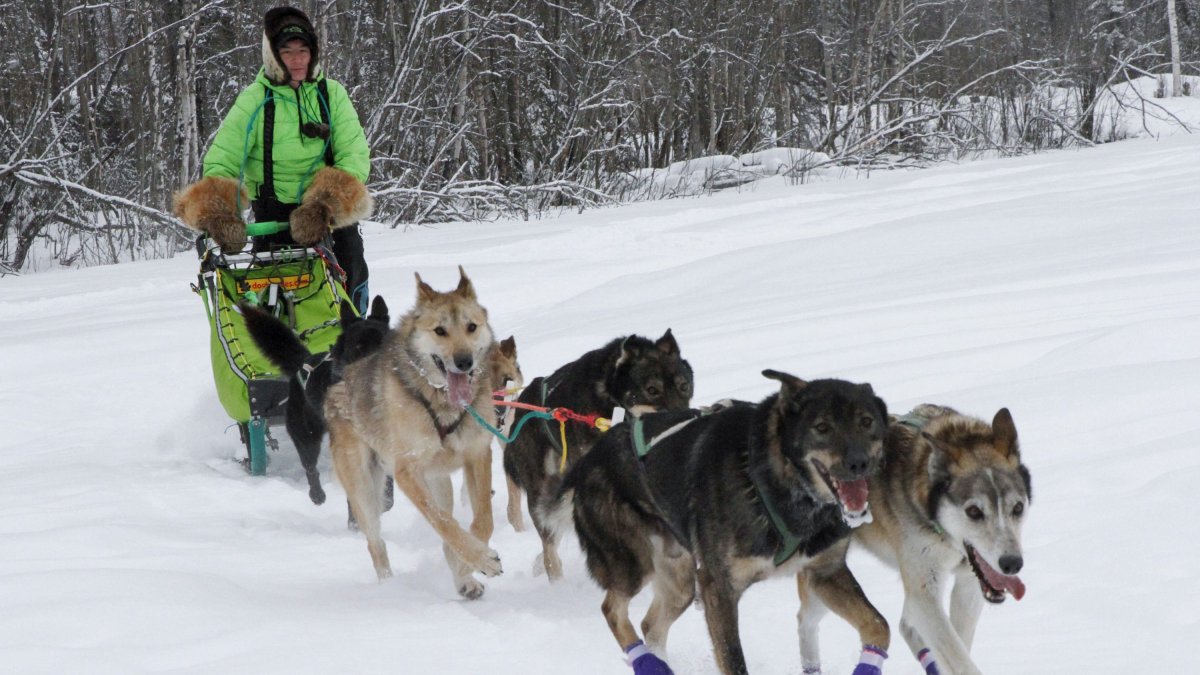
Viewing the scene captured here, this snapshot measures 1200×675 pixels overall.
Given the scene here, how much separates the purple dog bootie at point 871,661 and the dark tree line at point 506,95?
10182 mm

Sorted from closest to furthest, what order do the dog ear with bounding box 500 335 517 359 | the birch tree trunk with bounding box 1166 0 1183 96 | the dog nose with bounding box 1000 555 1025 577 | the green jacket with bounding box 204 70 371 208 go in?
1. the dog nose with bounding box 1000 555 1025 577
2. the dog ear with bounding box 500 335 517 359
3. the green jacket with bounding box 204 70 371 208
4. the birch tree trunk with bounding box 1166 0 1183 96

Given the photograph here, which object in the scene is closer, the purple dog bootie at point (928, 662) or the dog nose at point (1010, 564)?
the dog nose at point (1010, 564)

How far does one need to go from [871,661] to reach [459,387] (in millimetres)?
2041

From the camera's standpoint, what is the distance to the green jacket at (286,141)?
571 cm

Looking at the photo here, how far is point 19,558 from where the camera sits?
3814mm

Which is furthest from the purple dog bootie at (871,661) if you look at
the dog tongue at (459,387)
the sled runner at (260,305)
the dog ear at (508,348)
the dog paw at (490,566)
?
the sled runner at (260,305)

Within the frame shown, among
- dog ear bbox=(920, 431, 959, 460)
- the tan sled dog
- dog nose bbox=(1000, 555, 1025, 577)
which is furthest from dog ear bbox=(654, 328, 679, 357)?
dog nose bbox=(1000, 555, 1025, 577)

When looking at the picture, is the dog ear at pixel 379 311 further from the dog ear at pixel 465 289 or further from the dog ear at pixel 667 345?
the dog ear at pixel 667 345

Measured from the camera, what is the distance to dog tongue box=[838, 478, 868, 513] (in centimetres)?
266

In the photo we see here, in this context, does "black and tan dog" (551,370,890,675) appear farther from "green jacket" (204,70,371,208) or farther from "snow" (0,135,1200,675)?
"green jacket" (204,70,371,208)

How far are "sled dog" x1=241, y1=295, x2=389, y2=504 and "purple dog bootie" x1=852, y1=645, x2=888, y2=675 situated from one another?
281cm

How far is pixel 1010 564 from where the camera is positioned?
253 centimetres

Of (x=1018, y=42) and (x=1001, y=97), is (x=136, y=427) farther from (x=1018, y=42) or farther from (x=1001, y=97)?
(x=1018, y=42)

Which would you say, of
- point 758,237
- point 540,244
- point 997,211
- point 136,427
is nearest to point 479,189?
point 540,244
